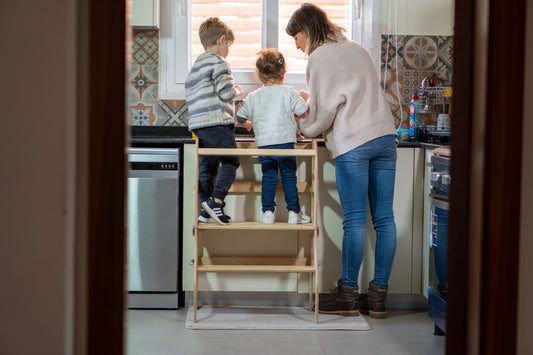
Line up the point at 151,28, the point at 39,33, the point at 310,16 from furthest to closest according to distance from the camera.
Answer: the point at 151,28
the point at 310,16
the point at 39,33

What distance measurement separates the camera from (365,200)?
A: 10.5 ft

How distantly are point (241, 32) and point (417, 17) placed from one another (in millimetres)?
1031

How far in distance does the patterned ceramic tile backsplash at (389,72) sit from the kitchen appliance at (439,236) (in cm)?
108

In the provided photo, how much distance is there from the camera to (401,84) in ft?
13.0

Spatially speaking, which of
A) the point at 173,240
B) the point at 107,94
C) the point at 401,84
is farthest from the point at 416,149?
the point at 107,94

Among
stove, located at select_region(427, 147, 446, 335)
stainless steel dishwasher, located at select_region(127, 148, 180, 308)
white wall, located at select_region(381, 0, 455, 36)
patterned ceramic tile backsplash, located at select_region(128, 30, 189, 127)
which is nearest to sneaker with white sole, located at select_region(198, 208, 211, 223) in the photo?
stainless steel dishwasher, located at select_region(127, 148, 180, 308)

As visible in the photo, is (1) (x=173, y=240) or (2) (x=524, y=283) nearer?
(2) (x=524, y=283)

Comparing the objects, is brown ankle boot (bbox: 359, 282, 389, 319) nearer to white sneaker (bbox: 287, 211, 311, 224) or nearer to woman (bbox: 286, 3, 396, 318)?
woman (bbox: 286, 3, 396, 318)

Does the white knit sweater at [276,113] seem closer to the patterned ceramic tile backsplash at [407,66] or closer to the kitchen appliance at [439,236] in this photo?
the kitchen appliance at [439,236]

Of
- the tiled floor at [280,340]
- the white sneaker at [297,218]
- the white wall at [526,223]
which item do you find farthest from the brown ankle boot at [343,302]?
the white wall at [526,223]

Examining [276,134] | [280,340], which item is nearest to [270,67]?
[276,134]

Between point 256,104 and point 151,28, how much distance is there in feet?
2.93

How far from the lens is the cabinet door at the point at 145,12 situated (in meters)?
3.65

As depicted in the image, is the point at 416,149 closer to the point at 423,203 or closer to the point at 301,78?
the point at 423,203
